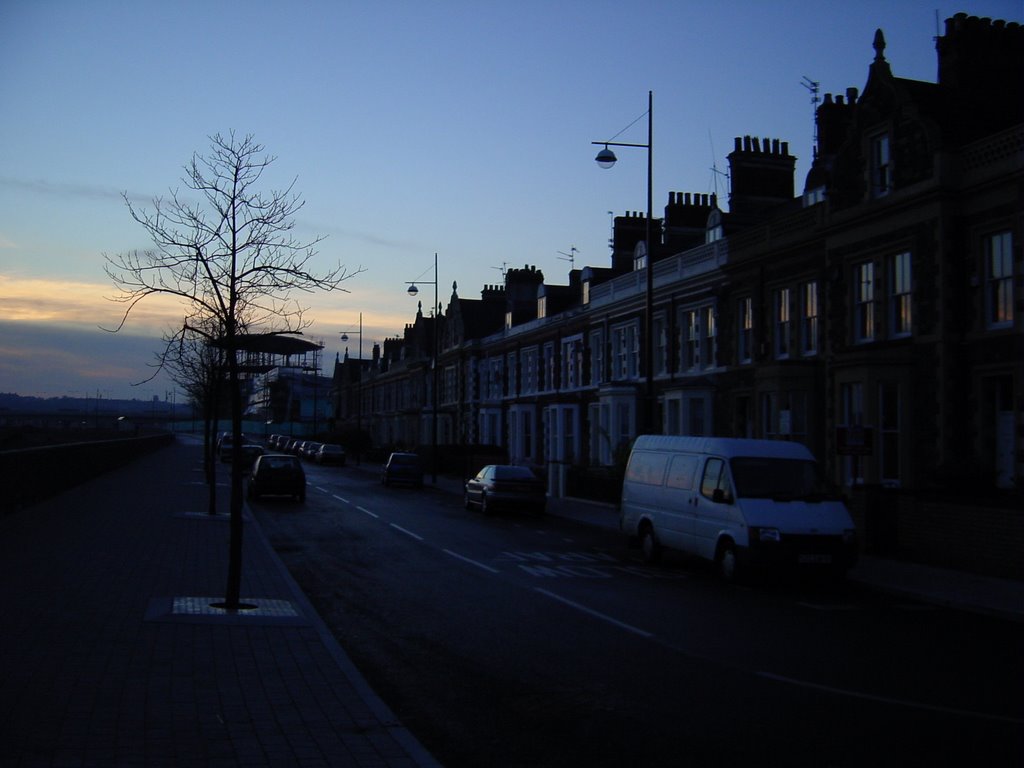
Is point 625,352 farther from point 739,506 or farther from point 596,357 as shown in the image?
point 739,506

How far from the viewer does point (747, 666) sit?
1009 cm

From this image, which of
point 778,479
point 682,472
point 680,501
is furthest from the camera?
point 682,472

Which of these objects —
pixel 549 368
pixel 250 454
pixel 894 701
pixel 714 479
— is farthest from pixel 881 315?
pixel 250 454

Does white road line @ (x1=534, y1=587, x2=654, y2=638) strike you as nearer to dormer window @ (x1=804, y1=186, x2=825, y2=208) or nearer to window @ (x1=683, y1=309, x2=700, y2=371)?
dormer window @ (x1=804, y1=186, x2=825, y2=208)

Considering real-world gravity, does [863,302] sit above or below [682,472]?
above

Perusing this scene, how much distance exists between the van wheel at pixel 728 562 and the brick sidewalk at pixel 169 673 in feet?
22.2

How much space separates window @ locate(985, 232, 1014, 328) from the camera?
21547 mm

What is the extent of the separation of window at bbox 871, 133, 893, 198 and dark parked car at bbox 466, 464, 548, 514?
43.1 ft

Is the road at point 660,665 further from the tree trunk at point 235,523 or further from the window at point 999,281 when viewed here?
the window at point 999,281

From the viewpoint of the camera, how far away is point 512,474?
32.8m

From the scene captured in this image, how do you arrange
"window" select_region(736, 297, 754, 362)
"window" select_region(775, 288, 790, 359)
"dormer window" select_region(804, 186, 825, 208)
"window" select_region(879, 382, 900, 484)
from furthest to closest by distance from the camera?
"window" select_region(736, 297, 754, 362)
"dormer window" select_region(804, 186, 825, 208)
"window" select_region(775, 288, 790, 359)
"window" select_region(879, 382, 900, 484)

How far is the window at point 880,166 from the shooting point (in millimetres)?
25297

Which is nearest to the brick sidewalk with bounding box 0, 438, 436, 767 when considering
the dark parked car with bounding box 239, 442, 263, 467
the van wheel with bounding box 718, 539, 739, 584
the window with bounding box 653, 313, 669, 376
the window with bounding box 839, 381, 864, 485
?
the van wheel with bounding box 718, 539, 739, 584

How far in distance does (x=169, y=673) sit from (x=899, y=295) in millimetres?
20530
